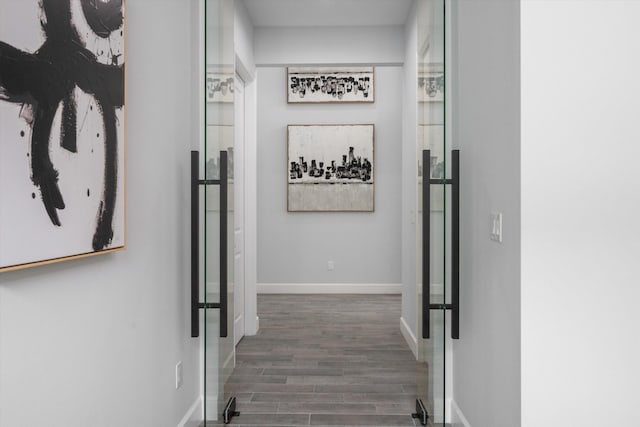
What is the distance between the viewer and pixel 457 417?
246cm

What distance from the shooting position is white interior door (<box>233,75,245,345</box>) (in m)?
4.15

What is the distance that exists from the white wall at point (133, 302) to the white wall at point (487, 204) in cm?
128

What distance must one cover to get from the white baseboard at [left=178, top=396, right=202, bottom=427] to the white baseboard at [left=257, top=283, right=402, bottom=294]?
389 centimetres

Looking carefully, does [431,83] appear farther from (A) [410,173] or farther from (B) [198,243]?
(A) [410,173]

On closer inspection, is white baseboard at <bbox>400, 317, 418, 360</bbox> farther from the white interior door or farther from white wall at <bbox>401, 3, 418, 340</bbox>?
the white interior door

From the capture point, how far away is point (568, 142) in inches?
64.6

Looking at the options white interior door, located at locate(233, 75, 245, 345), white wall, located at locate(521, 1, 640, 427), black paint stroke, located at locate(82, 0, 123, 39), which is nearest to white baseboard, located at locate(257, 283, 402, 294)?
white interior door, located at locate(233, 75, 245, 345)

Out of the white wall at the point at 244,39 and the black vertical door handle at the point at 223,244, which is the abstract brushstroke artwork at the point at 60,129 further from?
the white wall at the point at 244,39

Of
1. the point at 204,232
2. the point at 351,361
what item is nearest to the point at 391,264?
the point at 351,361

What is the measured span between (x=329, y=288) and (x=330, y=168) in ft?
4.94

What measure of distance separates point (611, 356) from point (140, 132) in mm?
1778

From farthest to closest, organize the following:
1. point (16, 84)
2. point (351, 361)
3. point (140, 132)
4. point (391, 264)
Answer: point (391, 264), point (351, 361), point (140, 132), point (16, 84)

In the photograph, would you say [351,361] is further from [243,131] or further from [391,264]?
[391,264]

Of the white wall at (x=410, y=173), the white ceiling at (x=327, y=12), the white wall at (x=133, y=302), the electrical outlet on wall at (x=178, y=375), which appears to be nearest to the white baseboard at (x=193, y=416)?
the white wall at (x=133, y=302)
